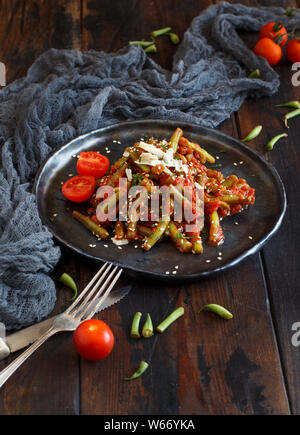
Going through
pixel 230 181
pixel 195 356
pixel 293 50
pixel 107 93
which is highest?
pixel 293 50

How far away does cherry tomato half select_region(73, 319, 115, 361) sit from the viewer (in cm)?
210

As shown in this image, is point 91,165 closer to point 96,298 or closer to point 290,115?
point 96,298

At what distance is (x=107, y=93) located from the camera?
324 centimetres

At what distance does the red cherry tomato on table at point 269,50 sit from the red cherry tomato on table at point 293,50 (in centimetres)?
8

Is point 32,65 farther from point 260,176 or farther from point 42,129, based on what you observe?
point 260,176

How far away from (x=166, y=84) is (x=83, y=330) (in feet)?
6.00

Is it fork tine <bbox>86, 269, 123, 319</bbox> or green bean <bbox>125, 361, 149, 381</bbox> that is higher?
fork tine <bbox>86, 269, 123, 319</bbox>

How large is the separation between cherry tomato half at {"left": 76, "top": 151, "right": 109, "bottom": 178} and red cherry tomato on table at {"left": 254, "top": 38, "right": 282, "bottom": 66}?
4.99ft

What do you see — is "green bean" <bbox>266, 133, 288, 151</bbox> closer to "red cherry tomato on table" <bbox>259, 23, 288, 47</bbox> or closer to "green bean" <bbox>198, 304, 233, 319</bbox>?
"red cherry tomato on table" <bbox>259, 23, 288, 47</bbox>

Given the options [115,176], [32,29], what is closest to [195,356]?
[115,176]

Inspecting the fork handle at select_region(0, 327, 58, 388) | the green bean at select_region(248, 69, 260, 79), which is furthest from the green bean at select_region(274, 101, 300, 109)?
the fork handle at select_region(0, 327, 58, 388)

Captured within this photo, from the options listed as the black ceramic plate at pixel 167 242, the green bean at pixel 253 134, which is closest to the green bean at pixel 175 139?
the black ceramic plate at pixel 167 242

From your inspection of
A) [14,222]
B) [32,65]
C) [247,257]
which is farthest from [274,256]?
[32,65]

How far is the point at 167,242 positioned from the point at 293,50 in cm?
191
